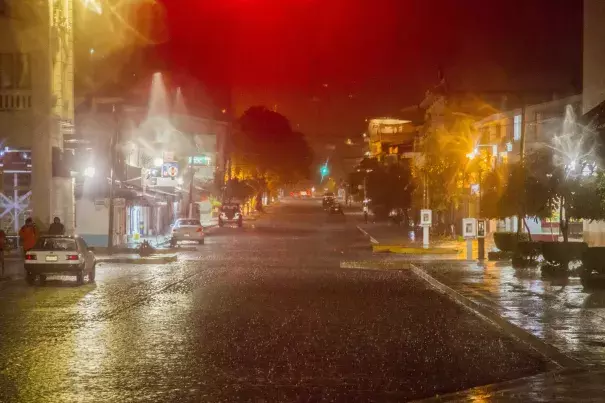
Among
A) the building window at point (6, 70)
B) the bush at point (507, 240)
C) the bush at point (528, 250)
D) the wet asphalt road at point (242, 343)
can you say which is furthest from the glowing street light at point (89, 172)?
the bush at point (528, 250)

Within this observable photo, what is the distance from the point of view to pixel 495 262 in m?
32.1

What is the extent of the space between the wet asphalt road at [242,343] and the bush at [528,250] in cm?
565

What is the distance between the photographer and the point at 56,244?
24.8 meters

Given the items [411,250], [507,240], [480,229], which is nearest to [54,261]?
[507,240]

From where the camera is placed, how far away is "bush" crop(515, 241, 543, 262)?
2948 centimetres

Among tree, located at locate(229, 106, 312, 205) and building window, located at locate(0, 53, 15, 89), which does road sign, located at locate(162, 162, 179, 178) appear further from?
tree, located at locate(229, 106, 312, 205)

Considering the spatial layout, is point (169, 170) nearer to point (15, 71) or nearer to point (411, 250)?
point (15, 71)

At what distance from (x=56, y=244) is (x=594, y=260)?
1436 centimetres

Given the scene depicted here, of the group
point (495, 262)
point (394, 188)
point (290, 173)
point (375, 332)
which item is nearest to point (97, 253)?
point (495, 262)

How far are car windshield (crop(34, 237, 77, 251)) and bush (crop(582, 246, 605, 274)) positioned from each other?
13.5m

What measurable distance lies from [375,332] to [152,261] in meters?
20.5

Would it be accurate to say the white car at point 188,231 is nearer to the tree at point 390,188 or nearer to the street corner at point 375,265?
the street corner at point 375,265

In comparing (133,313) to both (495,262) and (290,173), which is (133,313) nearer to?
(495,262)

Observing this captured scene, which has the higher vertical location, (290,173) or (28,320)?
(290,173)
